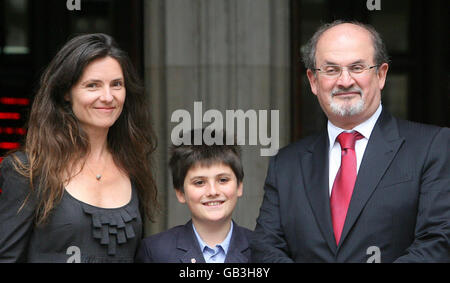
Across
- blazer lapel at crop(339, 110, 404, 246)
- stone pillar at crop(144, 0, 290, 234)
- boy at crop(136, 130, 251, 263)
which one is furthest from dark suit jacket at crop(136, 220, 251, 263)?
stone pillar at crop(144, 0, 290, 234)

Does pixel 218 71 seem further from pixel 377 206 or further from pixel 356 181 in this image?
pixel 377 206

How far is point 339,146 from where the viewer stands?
326 cm

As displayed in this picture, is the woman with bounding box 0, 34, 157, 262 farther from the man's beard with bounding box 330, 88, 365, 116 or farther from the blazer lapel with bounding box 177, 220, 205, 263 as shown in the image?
the man's beard with bounding box 330, 88, 365, 116

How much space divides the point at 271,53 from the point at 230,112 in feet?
2.02

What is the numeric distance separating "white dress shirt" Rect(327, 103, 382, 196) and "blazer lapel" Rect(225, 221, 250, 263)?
57cm

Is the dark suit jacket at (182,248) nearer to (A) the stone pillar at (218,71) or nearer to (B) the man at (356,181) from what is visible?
(B) the man at (356,181)

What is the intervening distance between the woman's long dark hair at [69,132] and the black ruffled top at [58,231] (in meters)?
0.05

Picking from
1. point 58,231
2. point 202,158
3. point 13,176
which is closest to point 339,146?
point 202,158

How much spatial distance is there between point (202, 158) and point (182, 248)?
0.46m

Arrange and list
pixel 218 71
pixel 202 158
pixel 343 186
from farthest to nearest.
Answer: pixel 218 71 < pixel 202 158 < pixel 343 186

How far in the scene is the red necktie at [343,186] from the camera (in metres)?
3.11

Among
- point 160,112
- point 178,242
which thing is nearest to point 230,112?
point 160,112

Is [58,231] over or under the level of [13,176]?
under

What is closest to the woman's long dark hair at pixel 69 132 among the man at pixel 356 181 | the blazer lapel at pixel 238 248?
the blazer lapel at pixel 238 248
